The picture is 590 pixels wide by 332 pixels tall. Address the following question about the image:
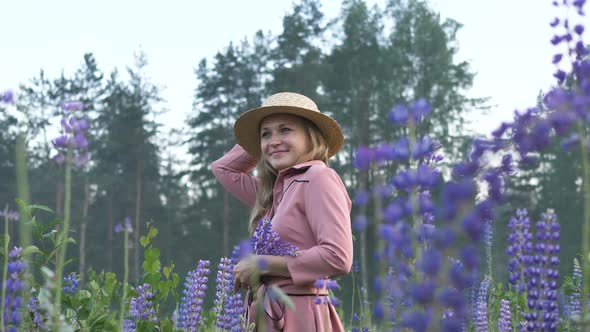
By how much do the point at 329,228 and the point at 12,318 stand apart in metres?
1.54

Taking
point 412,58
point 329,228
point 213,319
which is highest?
point 412,58

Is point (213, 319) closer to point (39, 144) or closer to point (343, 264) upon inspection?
point (343, 264)

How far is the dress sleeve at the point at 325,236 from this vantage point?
10.3ft

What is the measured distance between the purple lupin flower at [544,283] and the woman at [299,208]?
45.6 inches

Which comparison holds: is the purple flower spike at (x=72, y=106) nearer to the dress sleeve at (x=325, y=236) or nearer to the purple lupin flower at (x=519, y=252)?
the purple lupin flower at (x=519, y=252)

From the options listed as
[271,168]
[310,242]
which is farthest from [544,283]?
[271,168]

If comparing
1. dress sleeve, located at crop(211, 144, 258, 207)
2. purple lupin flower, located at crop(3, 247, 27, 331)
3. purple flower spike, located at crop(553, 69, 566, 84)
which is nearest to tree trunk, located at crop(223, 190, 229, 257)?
dress sleeve, located at crop(211, 144, 258, 207)

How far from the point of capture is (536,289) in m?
1.74

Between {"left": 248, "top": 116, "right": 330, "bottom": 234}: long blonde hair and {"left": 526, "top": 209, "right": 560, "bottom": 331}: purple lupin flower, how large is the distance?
2.11 m

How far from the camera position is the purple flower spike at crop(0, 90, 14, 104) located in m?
1.91

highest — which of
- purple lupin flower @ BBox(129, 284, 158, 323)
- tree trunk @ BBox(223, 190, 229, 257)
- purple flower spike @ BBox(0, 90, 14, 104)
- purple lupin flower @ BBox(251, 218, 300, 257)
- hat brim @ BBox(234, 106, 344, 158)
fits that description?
tree trunk @ BBox(223, 190, 229, 257)

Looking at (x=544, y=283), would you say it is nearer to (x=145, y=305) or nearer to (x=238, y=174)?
(x=145, y=305)

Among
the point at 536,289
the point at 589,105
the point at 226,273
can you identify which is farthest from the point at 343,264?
the point at 589,105

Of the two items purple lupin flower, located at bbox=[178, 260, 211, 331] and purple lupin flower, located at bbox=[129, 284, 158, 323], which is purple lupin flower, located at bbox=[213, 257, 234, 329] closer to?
purple lupin flower, located at bbox=[178, 260, 211, 331]
